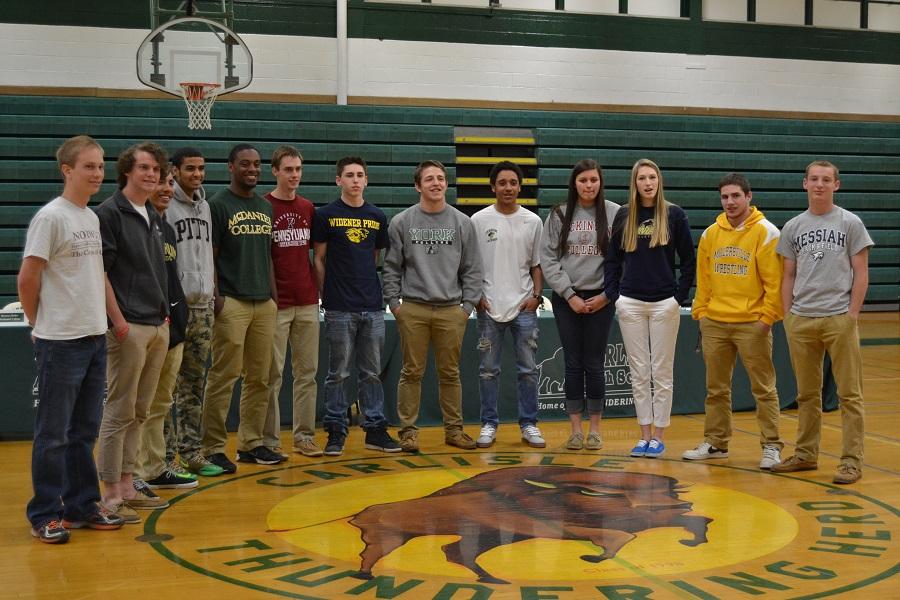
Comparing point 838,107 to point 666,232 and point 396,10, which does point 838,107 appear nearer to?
point 396,10

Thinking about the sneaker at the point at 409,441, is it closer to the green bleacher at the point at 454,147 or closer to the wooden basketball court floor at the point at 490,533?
the wooden basketball court floor at the point at 490,533

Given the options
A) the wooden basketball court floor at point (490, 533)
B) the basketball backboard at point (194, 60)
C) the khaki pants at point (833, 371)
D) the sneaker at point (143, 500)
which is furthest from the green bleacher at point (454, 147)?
the khaki pants at point (833, 371)

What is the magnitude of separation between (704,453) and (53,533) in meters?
3.59

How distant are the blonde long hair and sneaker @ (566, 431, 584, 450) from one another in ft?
3.96

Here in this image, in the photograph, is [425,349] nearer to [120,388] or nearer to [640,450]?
[640,450]

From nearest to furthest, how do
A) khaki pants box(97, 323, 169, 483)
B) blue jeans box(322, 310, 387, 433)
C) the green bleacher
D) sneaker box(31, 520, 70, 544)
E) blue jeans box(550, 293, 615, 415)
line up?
sneaker box(31, 520, 70, 544)
khaki pants box(97, 323, 169, 483)
blue jeans box(322, 310, 387, 433)
blue jeans box(550, 293, 615, 415)
the green bleacher

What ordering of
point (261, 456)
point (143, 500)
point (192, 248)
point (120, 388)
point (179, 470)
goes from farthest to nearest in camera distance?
point (261, 456) < point (179, 470) < point (192, 248) < point (143, 500) < point (120, 388)

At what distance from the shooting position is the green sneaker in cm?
525

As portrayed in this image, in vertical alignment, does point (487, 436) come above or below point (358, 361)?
below

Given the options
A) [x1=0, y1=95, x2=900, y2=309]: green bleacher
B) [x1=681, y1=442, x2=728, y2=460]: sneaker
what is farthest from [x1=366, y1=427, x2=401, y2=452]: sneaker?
[x1=0, y1=95, x2=900, y2=309]: green bleacher

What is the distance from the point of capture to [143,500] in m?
4.56

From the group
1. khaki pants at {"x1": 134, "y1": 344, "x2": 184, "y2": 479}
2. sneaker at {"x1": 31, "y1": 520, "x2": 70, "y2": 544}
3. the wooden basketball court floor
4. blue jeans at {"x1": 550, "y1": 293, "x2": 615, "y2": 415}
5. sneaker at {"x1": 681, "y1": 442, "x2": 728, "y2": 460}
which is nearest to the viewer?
the wooden basketball court floor

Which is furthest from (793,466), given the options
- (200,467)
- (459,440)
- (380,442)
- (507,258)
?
(200,467)

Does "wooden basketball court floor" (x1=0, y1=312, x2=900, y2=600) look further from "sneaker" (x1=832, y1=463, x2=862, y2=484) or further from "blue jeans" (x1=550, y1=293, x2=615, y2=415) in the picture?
"blue jeans" (x1=550, y1=293, x2=615, y2=415)
